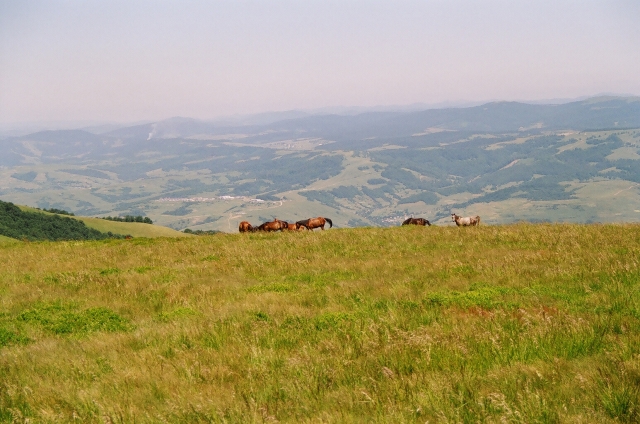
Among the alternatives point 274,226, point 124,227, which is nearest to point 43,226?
point 124,227

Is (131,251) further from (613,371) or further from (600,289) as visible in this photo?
(613,371)

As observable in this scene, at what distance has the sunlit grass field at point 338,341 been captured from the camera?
533cm

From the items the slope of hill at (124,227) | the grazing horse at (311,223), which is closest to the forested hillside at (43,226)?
the slope of hill at (124,227)

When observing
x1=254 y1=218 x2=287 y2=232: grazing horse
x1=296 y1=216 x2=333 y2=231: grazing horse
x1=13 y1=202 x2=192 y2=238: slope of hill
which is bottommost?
x1=13 y1=202 x2=192 y2=238: slope of hill

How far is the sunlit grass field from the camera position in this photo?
533 cm

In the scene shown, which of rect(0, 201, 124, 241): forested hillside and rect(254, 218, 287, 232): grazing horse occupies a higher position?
rect(254, 218, 287, 232): grazing horse

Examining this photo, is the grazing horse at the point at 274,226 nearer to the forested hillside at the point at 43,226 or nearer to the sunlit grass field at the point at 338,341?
the sunlit grass field at the point at 338,341

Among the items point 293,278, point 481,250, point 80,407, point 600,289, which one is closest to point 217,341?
point 80,407

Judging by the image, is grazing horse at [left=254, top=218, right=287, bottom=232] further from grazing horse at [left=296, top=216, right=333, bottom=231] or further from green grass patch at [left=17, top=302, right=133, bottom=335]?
green grass patch at [left=17, top=302, right=133, bottom=335]

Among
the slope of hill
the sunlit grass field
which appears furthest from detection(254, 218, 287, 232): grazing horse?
the slope of hill

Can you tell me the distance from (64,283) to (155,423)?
12.2 meters

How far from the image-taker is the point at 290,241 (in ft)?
80.0

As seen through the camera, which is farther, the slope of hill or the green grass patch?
the slope of hill

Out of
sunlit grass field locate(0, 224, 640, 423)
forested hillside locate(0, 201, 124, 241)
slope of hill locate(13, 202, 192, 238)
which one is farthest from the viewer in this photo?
slope of hill locate(13, 202, 192, 238)
